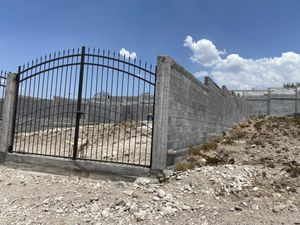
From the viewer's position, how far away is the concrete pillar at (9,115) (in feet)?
22.9

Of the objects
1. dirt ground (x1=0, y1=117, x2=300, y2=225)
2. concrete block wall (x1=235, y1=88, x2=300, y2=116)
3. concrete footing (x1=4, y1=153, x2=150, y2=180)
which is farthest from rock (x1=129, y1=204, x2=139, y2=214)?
concrete block wall (x1=235, y1=88, x2=300, y2=116)

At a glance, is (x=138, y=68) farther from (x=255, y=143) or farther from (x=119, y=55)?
(x=255, y=143)

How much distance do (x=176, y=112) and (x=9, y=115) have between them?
4354 mm

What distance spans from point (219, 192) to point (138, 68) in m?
2.96

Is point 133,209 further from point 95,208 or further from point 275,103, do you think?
point 275,103

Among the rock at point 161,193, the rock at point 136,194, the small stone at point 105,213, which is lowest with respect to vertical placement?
the small stone at point 105,213

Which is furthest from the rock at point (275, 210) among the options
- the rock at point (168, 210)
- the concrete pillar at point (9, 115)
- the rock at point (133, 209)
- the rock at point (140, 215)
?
the concrete pillar at point (9, 115)

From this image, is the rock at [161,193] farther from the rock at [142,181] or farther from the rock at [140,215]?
the rock at [140,215]

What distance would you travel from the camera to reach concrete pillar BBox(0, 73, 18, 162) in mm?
6988

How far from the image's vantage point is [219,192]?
16.8 feet

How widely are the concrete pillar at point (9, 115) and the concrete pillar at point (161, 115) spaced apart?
4032mm

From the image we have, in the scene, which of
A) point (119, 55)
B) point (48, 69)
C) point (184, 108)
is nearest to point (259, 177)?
point (184, 108)

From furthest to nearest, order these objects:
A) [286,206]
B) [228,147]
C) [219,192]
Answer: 1. [228,147]
2. [219,192]
3. [286,206]

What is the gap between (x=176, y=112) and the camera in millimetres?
6117
